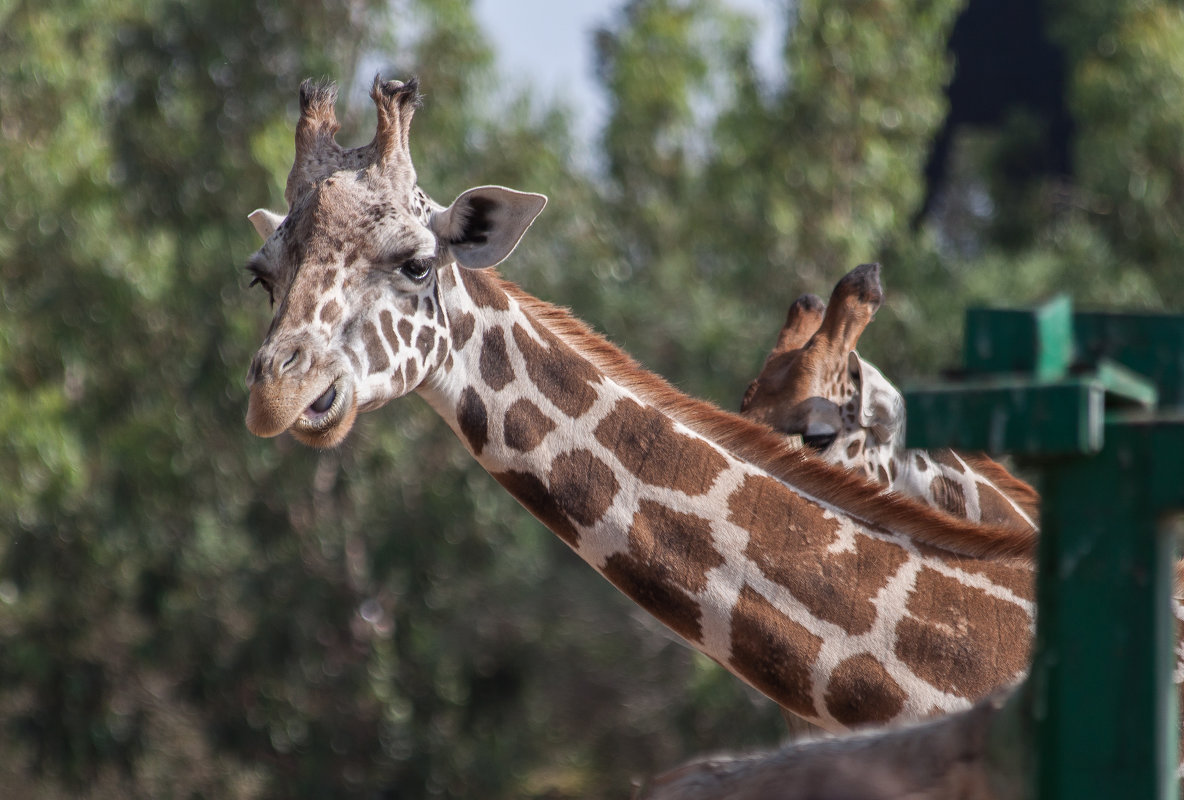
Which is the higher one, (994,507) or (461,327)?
(461,327)

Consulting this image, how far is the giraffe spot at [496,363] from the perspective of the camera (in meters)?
3.82

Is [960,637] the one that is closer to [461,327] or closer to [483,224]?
[461,327]

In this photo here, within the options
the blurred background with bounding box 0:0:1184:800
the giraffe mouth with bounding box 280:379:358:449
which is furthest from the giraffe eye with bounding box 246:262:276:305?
the blurred background with bounding box 0:0:1184:800

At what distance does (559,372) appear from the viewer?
385 centimetres

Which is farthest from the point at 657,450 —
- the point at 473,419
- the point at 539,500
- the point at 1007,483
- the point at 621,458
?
the point at 1007,483

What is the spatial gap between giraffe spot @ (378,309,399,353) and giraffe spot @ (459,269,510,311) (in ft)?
0.99

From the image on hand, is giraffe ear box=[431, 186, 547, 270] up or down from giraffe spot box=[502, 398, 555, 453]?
up

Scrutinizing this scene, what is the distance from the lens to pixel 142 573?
53.0 feet

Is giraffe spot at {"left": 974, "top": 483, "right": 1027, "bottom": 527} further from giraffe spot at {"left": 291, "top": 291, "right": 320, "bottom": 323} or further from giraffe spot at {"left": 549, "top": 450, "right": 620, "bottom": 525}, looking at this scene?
giraffe spot at {"left": 291, "top": 291, "right": 320, "bottom": 323}

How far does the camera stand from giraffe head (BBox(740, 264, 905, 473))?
4430 mm

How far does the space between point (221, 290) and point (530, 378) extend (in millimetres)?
12864

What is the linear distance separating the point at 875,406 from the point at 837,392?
14cm

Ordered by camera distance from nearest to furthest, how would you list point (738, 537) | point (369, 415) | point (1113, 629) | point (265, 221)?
point (1113, 629) → point (738, 537) → point (265, 221) → point (369, 415)

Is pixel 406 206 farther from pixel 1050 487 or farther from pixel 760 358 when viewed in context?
pixel 760 358
